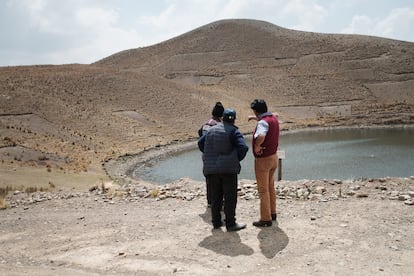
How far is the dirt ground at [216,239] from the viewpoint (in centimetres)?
600

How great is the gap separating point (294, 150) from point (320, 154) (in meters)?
2.98

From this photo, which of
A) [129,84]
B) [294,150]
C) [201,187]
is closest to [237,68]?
[129,84]

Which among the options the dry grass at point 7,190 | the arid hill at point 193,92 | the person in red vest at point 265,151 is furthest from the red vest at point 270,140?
the arid hill at point 193,92

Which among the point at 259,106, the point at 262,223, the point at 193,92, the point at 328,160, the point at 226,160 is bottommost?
the point at 328,160

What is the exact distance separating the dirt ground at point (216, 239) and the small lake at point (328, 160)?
11.1 meters

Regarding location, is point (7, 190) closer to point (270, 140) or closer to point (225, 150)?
point (225, 150)

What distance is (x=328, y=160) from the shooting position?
82.7 ft

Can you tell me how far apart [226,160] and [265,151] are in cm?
71

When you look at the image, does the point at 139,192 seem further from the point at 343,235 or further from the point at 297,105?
the point at 297,105

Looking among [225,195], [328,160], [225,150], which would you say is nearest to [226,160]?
[225,150]

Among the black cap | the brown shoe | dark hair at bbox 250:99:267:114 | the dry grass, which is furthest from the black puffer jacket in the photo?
the dry grass

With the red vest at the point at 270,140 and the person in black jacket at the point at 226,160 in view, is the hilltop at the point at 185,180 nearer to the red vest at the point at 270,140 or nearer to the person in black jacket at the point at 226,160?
the person in black jacket at the point at 226,160

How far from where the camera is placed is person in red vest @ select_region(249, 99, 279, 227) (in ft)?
23.7

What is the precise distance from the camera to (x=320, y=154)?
91.9 ft
